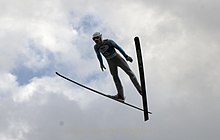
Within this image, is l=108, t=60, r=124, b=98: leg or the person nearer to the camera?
the person

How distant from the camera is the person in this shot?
2762cm

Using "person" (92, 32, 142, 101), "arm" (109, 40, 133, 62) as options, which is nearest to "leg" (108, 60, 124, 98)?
"person" (92, 32, 142, 101)

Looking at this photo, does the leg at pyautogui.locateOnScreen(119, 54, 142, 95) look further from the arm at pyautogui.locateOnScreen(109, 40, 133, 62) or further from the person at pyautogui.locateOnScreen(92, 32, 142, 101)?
the arm at pyautogui.locateOnScreen(109, 40, 133, 62)

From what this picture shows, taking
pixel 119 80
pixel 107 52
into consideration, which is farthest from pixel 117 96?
pixel 107 52

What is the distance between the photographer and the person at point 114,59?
90.6ft

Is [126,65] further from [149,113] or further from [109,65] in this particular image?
[149,113]

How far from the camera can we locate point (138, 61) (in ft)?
94.2

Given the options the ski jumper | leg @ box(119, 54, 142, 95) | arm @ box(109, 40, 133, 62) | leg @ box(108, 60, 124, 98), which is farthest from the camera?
leg @ box(108, 60, 124, 98)

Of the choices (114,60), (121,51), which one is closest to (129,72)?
(114,60)

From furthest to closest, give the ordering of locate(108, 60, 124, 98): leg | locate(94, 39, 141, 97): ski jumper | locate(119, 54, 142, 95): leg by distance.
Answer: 1. locate(108, 60, 124, 98): leg
2. locate(119, 54, 142, 95): leg
3. locate(94, 39, 141, 97): ski jumper

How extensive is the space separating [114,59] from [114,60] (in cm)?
Result: 6

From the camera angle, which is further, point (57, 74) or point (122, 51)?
point (57, 74)

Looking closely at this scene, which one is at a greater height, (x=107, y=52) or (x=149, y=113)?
(x=107, y=52)

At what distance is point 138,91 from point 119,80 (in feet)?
3.82
